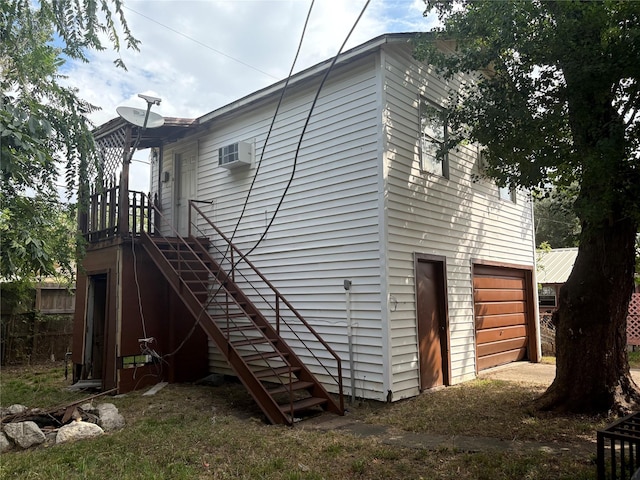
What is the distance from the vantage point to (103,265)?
29.9ft

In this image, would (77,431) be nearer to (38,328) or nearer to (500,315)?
(500,315)

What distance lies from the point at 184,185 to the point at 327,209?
14.1ft

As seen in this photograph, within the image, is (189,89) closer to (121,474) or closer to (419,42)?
(419,42)

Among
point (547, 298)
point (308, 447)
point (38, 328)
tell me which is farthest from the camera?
point (547, 298)

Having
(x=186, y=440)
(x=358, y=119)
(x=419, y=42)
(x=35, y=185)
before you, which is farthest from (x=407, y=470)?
(x=419, y=42)

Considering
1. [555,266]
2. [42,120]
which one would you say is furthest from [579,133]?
[555,266]

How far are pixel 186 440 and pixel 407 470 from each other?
2475 mm

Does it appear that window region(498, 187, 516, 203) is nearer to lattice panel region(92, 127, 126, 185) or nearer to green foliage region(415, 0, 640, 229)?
green foliage region(415, 0, 640, 229)

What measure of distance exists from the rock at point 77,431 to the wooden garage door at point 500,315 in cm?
656

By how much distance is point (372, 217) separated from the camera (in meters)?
7.27

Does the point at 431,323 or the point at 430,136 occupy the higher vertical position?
the point at 430,136

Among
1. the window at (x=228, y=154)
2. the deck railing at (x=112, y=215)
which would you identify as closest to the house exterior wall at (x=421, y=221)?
the window at (x=228, y=154)

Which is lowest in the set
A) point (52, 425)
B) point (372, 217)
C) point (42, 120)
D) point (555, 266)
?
point (52, 425)

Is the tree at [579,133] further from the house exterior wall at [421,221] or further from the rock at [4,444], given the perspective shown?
the rock at [4,444]
